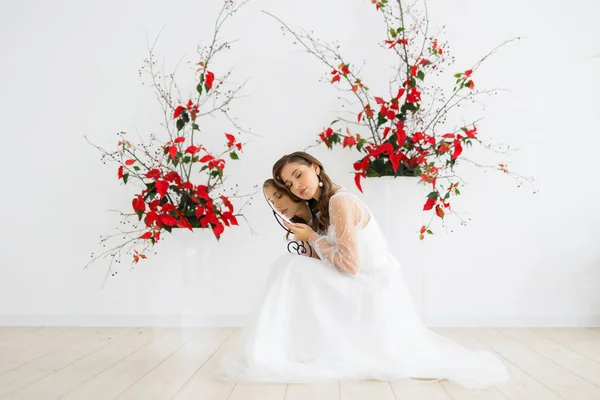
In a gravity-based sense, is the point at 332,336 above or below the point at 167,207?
below

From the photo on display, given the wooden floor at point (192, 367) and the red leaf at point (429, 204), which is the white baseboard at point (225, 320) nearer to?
the wooden floor at point (192, 367)

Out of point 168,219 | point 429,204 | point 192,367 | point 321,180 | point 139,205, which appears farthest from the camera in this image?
point 429,204

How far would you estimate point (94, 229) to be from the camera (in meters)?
3.73

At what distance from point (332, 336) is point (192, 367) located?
2.18 feet

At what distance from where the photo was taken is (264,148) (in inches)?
145

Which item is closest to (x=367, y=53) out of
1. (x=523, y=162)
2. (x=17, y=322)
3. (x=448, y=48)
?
(x=448, y=48)

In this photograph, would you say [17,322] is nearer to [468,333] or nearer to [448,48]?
[468,333]

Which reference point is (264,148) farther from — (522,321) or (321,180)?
(522,321)

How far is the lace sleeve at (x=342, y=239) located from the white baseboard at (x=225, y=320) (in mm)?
1142

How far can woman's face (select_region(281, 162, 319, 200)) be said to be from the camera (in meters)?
2.71

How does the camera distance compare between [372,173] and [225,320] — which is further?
[225,320]

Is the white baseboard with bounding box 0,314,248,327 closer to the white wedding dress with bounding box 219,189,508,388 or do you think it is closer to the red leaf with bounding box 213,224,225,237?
the red leaf with bounding box 213,224,225,237

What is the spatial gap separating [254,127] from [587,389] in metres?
2.28

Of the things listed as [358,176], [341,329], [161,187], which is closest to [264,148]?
[358,176]
